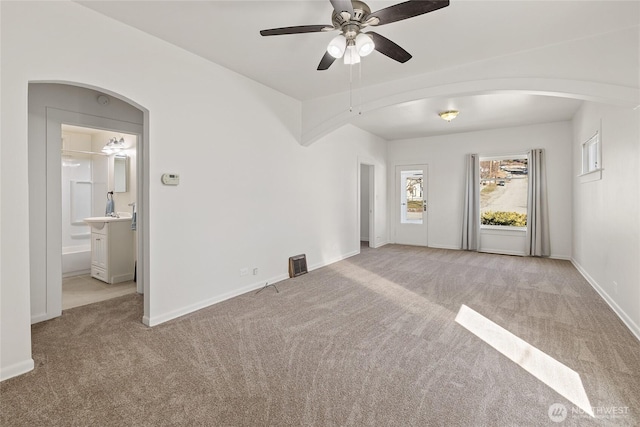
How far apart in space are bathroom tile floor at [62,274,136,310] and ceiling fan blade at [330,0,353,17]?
13.7ft

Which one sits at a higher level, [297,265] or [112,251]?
[112,251]

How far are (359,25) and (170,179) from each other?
2319 millimetres

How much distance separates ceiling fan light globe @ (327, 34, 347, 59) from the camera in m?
2.35

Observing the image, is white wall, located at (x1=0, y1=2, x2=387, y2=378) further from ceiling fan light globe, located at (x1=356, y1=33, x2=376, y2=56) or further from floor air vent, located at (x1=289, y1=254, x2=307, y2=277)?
ceiling fan light globe, located at (x1=356, y1=33, x2=376, y2=56)

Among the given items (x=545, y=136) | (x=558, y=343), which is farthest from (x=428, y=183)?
(x=558, y=343)

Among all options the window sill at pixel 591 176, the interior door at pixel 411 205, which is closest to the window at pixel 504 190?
the interior door at pixel 411 205

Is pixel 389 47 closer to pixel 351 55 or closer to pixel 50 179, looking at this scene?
pixel 351 55

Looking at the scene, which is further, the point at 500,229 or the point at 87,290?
the point at 500,229

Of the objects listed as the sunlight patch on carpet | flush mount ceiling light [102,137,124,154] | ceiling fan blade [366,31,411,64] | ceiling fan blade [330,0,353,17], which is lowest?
the sunlight patch on carpet

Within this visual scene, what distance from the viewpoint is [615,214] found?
340 cm

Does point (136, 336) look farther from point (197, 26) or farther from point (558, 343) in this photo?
point (558, 343)

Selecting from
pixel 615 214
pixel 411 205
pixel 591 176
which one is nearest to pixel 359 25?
pixel 615 214

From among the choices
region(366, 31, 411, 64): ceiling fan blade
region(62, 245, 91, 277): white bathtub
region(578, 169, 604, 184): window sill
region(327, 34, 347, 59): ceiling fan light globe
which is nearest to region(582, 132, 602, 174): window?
region(578, 169, 604, 184): window sill

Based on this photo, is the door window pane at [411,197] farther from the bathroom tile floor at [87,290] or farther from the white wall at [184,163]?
the bathroom tile floor at [87,290]
